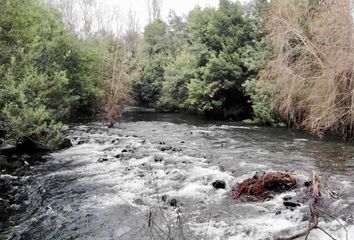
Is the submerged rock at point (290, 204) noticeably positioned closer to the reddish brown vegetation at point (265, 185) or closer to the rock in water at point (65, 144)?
the reddish brown vegetation at point (265, 185)

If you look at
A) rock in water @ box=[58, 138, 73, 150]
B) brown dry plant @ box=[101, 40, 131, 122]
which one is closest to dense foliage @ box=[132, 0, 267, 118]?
brown dry plant @ box=[101, 40, 131, 122]

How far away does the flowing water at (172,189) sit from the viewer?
22.8 feet

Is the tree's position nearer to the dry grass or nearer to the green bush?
the green bush

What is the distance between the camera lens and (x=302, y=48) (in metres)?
15.6

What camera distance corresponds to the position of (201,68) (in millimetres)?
26078

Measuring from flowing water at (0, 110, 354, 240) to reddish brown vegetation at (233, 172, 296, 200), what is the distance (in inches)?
13.9

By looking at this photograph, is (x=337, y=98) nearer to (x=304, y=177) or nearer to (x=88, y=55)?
(x=304, y=177)

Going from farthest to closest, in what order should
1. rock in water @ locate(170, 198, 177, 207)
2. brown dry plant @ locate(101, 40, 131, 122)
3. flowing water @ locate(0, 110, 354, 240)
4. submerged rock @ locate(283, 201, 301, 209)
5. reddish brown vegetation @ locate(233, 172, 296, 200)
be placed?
brown dry plant @ locate(101, 40, 131, 122) < reddish brown vegetation @ locate(233, 172, 296, 200) < rock in water @ locate(170, 198, 177, 207) < submerged rock @ locate(283, 201, 301, 209) < flowing water @ locate(0, 110, 354, 240)

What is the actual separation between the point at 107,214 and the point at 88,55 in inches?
753

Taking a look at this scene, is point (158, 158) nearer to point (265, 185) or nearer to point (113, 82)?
point (265, 185)

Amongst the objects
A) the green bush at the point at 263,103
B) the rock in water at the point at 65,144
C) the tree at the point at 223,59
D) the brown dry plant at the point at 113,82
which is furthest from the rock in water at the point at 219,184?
the brown dry plant at the point at 113,82

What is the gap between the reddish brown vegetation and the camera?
8734mm

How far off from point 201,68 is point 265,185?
18.0 meters

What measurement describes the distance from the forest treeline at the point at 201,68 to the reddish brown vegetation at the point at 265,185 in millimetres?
5069
